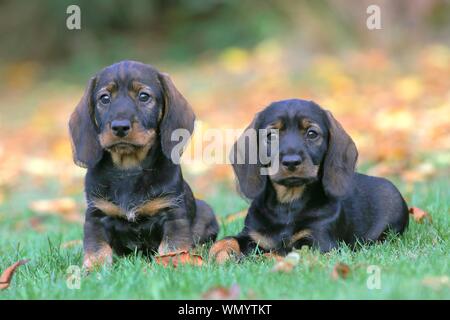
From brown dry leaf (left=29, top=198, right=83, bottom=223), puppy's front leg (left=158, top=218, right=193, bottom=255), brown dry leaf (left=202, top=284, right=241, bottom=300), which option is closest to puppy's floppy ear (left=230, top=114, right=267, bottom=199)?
puppy's front leg (left=158, top=218, right=193, bottom=255)

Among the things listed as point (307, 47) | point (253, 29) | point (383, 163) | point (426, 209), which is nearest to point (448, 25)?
point (307, 47)

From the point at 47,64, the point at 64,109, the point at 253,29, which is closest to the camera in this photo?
the point at 64,109

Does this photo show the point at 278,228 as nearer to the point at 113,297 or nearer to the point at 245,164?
the point at 245,164

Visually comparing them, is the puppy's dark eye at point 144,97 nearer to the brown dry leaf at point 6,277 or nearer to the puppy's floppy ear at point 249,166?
the puppy's floppy ear at point 249,166

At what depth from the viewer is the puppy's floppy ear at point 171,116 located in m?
5.46

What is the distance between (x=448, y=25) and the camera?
1569cm

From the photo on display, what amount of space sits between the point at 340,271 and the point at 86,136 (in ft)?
6.76

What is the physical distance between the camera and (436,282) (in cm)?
427

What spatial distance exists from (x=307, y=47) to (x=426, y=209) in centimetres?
841

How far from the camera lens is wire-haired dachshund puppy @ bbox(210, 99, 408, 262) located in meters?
5.38

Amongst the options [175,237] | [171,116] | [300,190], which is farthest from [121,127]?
[300,190]

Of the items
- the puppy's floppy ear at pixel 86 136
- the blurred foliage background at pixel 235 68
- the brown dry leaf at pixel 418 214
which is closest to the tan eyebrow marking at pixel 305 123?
the puppy's floppy ear at pixel 86 136

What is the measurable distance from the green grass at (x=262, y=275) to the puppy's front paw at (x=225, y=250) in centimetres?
13

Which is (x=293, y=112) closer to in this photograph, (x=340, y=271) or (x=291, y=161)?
(x=291, y=161)
